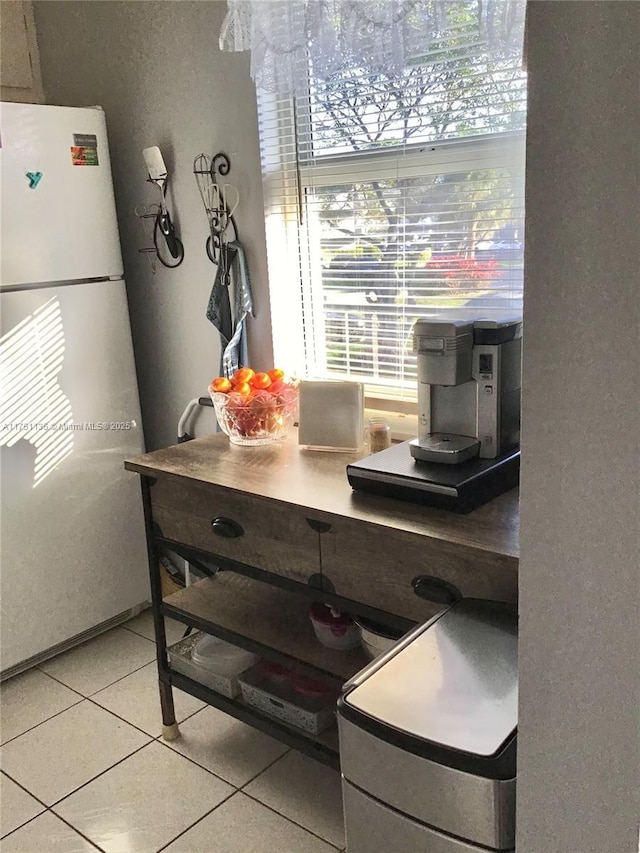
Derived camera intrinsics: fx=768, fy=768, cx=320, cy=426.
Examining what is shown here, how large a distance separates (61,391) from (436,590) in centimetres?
153

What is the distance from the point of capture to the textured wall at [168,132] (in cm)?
233

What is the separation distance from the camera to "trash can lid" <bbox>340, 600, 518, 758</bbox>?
1105 millimetres

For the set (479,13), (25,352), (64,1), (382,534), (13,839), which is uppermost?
(64,1)

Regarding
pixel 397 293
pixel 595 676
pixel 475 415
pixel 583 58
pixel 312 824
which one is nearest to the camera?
pixel 583 58

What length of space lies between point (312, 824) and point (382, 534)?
2.81 ft

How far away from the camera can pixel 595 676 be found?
83cm

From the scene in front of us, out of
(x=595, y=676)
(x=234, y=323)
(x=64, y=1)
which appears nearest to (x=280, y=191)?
(x=234, y=323)

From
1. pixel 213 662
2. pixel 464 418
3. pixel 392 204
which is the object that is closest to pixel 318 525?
pixel 464 418

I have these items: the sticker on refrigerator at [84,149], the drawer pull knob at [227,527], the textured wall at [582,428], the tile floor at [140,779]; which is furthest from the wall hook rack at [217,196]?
the textured wall at [582,428]

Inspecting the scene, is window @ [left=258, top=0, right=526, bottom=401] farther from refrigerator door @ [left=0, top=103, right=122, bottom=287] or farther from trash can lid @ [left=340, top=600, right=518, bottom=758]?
trash can lid @ [left=340, top=600, right=518, bottom=758]

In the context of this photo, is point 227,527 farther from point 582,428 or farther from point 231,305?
point 582,428

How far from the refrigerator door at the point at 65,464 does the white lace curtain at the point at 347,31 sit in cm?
93

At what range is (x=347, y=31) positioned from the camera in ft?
6.34

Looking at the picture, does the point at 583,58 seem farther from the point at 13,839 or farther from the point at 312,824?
the point at 13,839
